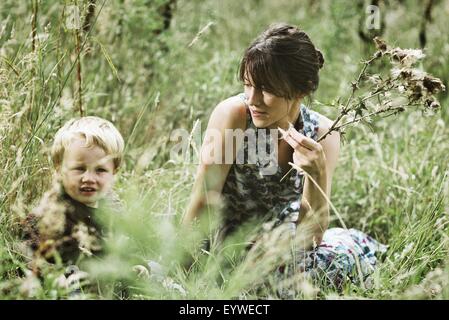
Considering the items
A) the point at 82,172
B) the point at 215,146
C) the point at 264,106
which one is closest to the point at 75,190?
the point at 82,172

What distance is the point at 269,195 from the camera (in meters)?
2.69

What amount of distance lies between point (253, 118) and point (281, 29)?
1.08 feet

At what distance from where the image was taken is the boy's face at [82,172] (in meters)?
2.19

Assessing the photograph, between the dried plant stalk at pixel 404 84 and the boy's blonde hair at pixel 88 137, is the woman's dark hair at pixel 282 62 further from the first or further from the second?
the boy's blonde hair at pixel 88 137

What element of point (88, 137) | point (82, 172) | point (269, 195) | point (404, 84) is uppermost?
point (404, 84)

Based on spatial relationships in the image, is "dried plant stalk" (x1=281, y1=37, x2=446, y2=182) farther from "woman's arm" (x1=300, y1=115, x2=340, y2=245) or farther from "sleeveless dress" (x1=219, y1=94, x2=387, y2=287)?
"sleeveless dress" (x1=219, y1=94, x2=387, y2=287)

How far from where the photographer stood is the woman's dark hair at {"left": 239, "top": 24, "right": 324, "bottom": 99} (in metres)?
2.27

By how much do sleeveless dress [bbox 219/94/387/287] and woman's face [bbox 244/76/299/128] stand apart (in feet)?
0.64

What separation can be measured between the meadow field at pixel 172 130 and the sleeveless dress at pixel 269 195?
0.57ft

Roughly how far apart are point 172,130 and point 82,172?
1229mm

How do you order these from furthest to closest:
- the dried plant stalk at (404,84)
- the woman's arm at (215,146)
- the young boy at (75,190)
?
the woman's arm at (215,146) → the young boy at (75,190) → the dried plant stalk at (404,84)

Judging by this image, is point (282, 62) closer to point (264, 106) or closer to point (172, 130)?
point (264, 106)

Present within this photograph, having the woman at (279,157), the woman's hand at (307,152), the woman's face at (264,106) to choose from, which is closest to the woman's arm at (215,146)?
the woman at (279,157)

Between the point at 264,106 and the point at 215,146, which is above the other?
the point at 264,106
